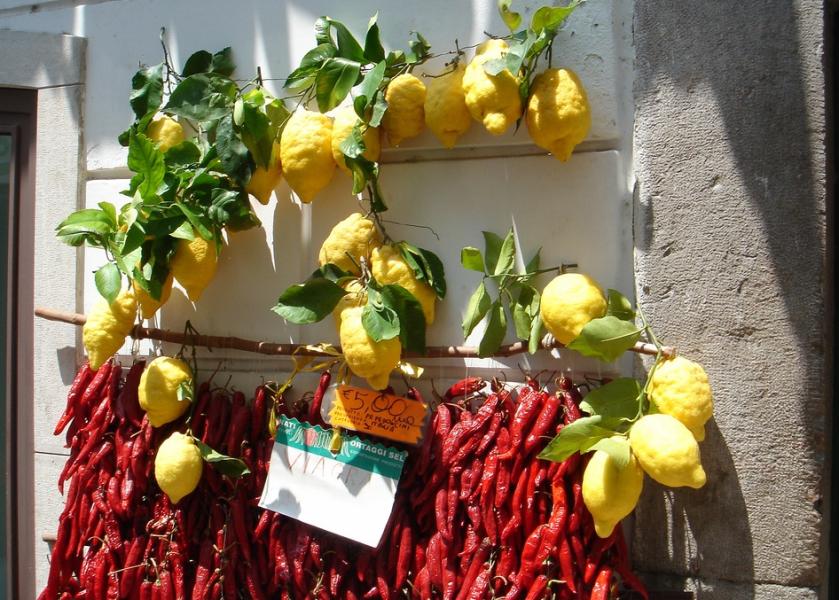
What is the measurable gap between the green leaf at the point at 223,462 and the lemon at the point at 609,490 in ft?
3.13

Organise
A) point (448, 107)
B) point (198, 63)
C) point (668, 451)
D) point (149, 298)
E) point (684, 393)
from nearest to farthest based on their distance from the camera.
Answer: point (668, 451)
point (684, 393)
point (448, 107)
point (149, 298)
point (198, 63)

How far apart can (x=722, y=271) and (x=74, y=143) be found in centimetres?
212

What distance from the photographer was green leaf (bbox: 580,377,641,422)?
1710mm

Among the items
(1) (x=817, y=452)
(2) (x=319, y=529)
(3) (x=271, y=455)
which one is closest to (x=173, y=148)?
(3) (x=271, y=455)

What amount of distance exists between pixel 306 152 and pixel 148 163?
1.39ft

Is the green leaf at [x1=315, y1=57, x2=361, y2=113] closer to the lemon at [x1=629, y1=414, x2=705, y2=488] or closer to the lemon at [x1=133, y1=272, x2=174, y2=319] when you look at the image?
the lemon at [x1=133, y1=272, x2=174, y2=319]

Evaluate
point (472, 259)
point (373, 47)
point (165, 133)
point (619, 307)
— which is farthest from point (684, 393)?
point (165, 133)

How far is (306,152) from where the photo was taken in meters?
1.92

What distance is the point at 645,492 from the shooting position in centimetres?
184

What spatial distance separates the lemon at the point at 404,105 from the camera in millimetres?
1881

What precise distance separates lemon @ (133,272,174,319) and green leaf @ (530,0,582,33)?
3.99 ft

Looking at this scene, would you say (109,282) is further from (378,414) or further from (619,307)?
(619,307)

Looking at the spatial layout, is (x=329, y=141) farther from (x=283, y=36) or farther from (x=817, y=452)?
(x=817, y=452)

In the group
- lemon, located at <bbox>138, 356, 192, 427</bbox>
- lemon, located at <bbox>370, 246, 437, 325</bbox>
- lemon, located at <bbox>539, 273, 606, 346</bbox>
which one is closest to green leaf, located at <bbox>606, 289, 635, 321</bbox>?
lemon, located at <bbox>539, 273, 606, 346</bbox>
